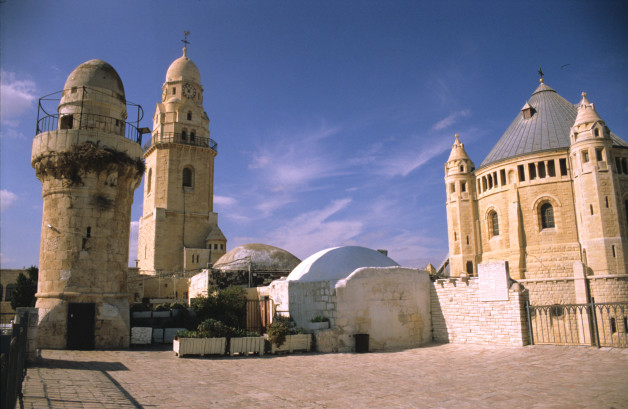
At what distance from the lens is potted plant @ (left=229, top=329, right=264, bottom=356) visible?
12648 mm

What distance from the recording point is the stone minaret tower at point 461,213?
37125 millimetres

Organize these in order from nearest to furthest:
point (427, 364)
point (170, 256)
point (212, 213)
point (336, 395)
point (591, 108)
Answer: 1. point (336, 395)
2. point (427, 364)
3. point (591, 108)
4. point (170, 256)
5. point (212, 213)

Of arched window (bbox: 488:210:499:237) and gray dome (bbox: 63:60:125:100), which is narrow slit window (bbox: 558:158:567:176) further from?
gray dome (bbox: 63:60:125:100)

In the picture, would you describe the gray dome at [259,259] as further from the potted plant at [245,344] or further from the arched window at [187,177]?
the arched window at [187,177]

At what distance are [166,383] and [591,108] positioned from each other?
33191mm

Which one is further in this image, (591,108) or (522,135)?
(522,135)

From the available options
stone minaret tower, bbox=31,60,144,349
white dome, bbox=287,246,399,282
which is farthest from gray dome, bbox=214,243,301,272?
stone minaret tower, bbox=31,60,144,349

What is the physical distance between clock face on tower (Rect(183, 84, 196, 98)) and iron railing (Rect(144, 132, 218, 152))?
12.6 ft

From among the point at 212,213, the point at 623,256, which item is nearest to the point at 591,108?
the point at 623,256

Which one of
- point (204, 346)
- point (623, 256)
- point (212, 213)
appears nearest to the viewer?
point (204, 346)

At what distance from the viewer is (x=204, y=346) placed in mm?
12242

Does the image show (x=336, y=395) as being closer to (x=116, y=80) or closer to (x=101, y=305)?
(x=101, y=305)

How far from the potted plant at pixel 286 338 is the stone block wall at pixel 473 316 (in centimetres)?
485

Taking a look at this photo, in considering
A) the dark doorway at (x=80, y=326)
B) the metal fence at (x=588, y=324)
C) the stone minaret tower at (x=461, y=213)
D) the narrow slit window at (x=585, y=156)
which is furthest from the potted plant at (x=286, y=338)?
the stone minaret tower at (x=461, y=213)
